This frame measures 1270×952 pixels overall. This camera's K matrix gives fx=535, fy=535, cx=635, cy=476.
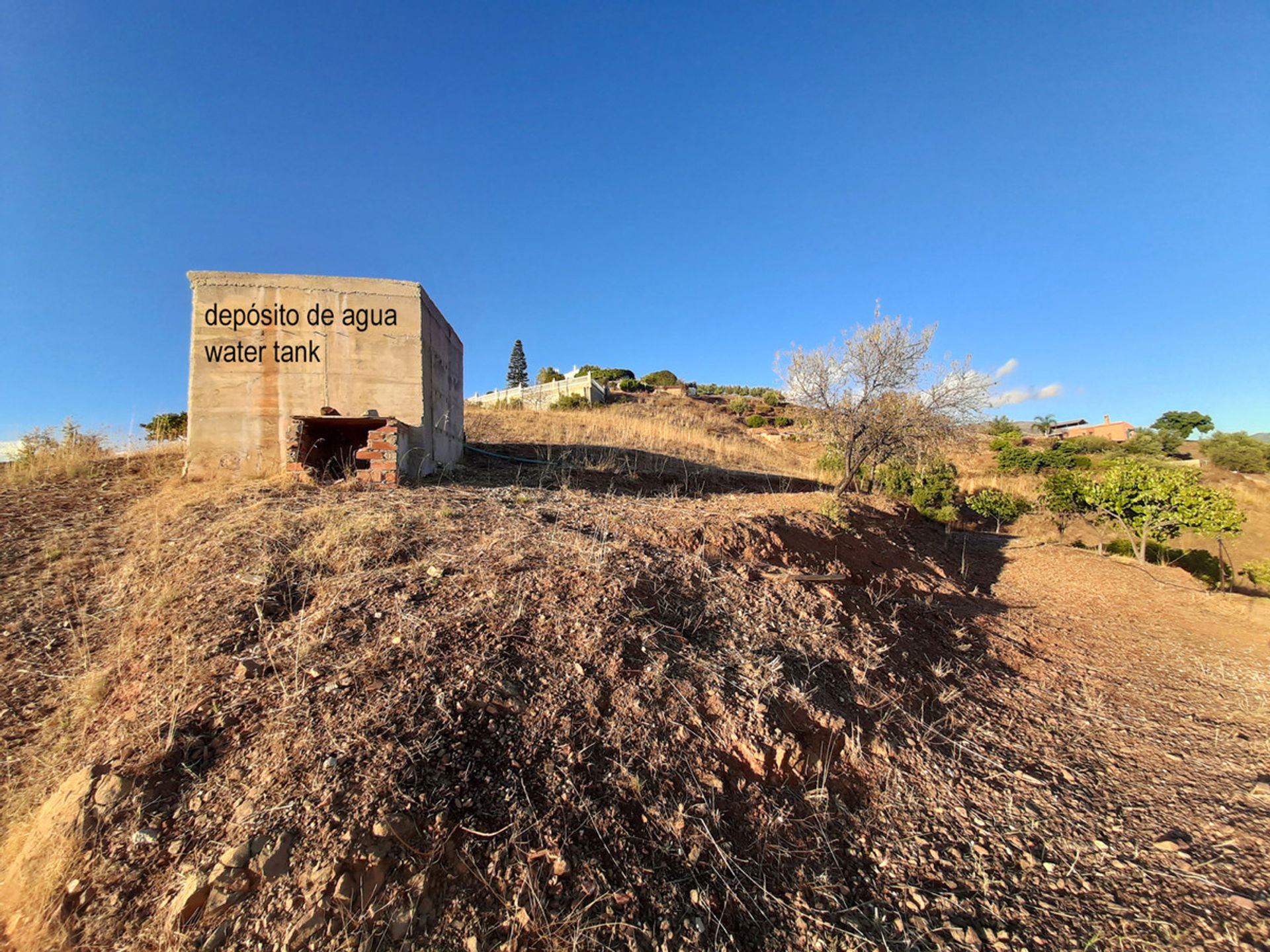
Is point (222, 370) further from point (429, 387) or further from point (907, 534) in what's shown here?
point (907, 534)

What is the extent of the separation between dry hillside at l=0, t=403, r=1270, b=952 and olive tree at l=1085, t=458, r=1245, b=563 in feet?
13.4

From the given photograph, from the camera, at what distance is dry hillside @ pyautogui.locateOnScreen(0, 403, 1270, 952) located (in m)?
1.87

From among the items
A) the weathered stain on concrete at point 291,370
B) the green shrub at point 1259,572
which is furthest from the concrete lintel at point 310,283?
the green shrub at point 1259,572

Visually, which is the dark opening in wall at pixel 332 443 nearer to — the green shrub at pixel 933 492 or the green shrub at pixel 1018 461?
the green shrub at pixel 933 492

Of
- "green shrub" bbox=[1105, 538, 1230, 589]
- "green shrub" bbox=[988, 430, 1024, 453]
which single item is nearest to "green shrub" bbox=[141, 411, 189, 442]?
"green shrub" bbox=[1105, 538, 1230, 589]

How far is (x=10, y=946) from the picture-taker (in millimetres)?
1682

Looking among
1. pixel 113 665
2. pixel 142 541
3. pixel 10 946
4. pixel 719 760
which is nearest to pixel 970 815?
pixel 719 760

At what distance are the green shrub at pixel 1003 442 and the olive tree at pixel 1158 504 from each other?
1740 cm

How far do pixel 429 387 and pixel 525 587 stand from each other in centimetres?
440

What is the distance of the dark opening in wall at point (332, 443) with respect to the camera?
6.03 m

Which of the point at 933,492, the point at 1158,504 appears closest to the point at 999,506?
the point at 933,492

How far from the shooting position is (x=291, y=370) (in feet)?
21.0

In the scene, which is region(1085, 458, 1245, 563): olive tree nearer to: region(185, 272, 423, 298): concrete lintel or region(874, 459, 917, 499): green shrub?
region(874, 459, 917, 499): green shrub

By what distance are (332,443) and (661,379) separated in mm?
35723
